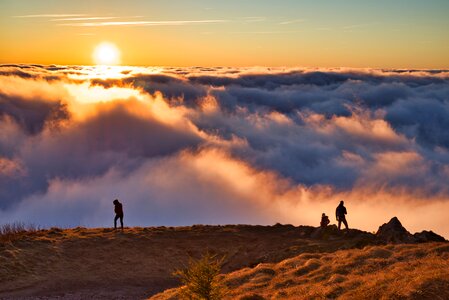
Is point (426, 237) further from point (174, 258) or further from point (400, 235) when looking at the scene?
point (174, 258)

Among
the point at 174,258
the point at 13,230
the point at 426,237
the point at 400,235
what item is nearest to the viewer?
the point at 426,237

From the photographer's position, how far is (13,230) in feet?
83.7

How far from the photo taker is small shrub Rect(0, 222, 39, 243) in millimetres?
22953

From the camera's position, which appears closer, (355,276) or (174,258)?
(355,276)

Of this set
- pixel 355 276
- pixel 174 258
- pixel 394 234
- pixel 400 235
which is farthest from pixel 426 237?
pixel 174 258

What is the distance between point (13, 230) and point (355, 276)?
707 inches

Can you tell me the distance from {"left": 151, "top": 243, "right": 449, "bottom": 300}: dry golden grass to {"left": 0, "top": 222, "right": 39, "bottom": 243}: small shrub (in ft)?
32.1

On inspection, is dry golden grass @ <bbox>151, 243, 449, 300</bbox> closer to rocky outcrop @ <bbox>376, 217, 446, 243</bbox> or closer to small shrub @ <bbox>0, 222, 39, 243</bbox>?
rocky outcrop @ <bbox>376, 217, 446, 243</bbox>

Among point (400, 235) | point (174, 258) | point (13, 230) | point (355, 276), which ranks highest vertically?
point (13, 230)

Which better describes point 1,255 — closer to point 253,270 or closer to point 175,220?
point 253,270

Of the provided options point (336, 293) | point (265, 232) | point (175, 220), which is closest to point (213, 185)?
point (175, 220)

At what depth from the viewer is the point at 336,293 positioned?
1348cm

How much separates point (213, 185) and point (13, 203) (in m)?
78.0

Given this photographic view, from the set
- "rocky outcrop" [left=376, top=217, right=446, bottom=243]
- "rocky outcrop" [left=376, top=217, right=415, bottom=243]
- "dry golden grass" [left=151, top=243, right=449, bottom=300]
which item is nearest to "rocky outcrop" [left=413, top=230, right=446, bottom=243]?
"rocky outcrop" [left=376, top=217, right=446, bottom=243]
